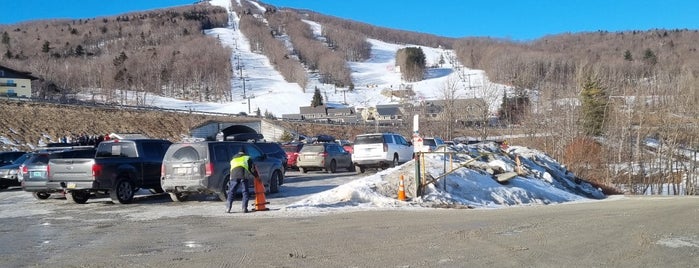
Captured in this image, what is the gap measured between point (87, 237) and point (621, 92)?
44.5 m

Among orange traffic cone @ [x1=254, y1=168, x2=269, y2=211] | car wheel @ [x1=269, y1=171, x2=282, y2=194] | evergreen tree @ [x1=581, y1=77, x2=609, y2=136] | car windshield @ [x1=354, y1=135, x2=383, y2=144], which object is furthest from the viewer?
evergreen tree @ [x1=581, y1=77, x2=609, y2=136]

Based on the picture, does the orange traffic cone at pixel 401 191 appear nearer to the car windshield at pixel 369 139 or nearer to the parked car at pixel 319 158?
the car windshield at pixel 369 139

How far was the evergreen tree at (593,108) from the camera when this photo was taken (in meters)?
44.6

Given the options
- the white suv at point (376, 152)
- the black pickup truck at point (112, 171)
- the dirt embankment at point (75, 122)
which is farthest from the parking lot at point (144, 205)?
the dirt embankment at point (75, 122)

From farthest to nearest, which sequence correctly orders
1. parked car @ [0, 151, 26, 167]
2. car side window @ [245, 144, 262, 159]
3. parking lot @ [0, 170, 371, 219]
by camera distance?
1. parked car @ [0, 151, 26, 167]
2. car side window @ [245, 144, 262, 159]
3. parking lot @ [0, 170, 371, 219]

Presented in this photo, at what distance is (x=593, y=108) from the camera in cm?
4647

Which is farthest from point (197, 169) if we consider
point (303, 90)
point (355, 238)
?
point (303, 90)

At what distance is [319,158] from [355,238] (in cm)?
1890

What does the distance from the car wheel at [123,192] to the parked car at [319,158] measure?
1220 cm

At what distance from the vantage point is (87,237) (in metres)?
11.3

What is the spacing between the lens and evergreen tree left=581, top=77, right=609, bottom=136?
44.6m

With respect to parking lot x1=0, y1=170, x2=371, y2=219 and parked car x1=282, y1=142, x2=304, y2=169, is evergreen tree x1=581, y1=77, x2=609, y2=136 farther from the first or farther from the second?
parking lot x1=0, y1=170, x2=371, y2=219

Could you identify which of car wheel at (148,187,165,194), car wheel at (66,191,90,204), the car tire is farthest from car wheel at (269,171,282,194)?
car wheel at (66,191,90,204)

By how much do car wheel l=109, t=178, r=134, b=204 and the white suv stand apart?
39.3 ft
